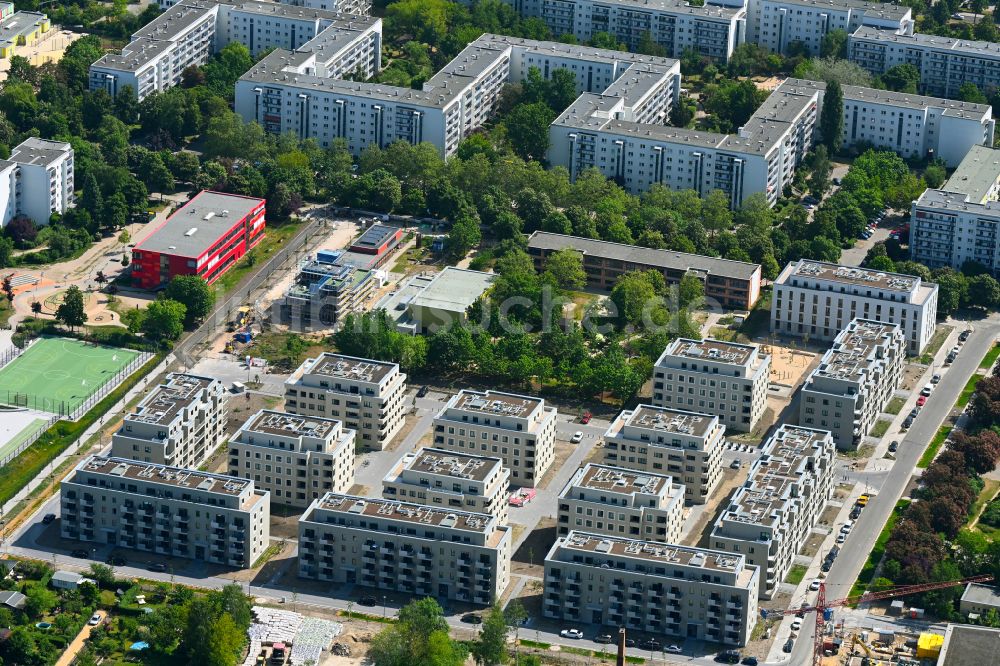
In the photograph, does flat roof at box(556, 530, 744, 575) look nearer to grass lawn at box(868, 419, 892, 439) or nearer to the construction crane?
the construction crane

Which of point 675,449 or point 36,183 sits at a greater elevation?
point 36,183

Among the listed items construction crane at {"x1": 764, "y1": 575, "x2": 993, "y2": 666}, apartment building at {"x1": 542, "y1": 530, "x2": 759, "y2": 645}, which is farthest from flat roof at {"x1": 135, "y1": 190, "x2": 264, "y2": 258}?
construction crane at {"x1": 764, "y1": 575, "x2": 993, "y2": 666}

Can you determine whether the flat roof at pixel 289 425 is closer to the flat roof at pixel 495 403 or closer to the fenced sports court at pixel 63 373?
the flat roof at pixel 495 403

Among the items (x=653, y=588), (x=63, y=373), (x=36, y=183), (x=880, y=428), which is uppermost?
(x=36, y=183)

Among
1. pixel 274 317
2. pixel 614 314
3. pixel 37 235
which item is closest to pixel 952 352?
pixel 614 314

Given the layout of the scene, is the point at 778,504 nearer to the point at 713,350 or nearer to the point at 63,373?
the point at 713,350

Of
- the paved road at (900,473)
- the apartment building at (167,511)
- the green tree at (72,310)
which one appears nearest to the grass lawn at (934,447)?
the paved road at (900,473)

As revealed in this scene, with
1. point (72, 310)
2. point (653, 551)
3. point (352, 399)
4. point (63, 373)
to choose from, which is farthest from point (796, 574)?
point (72, 310)
